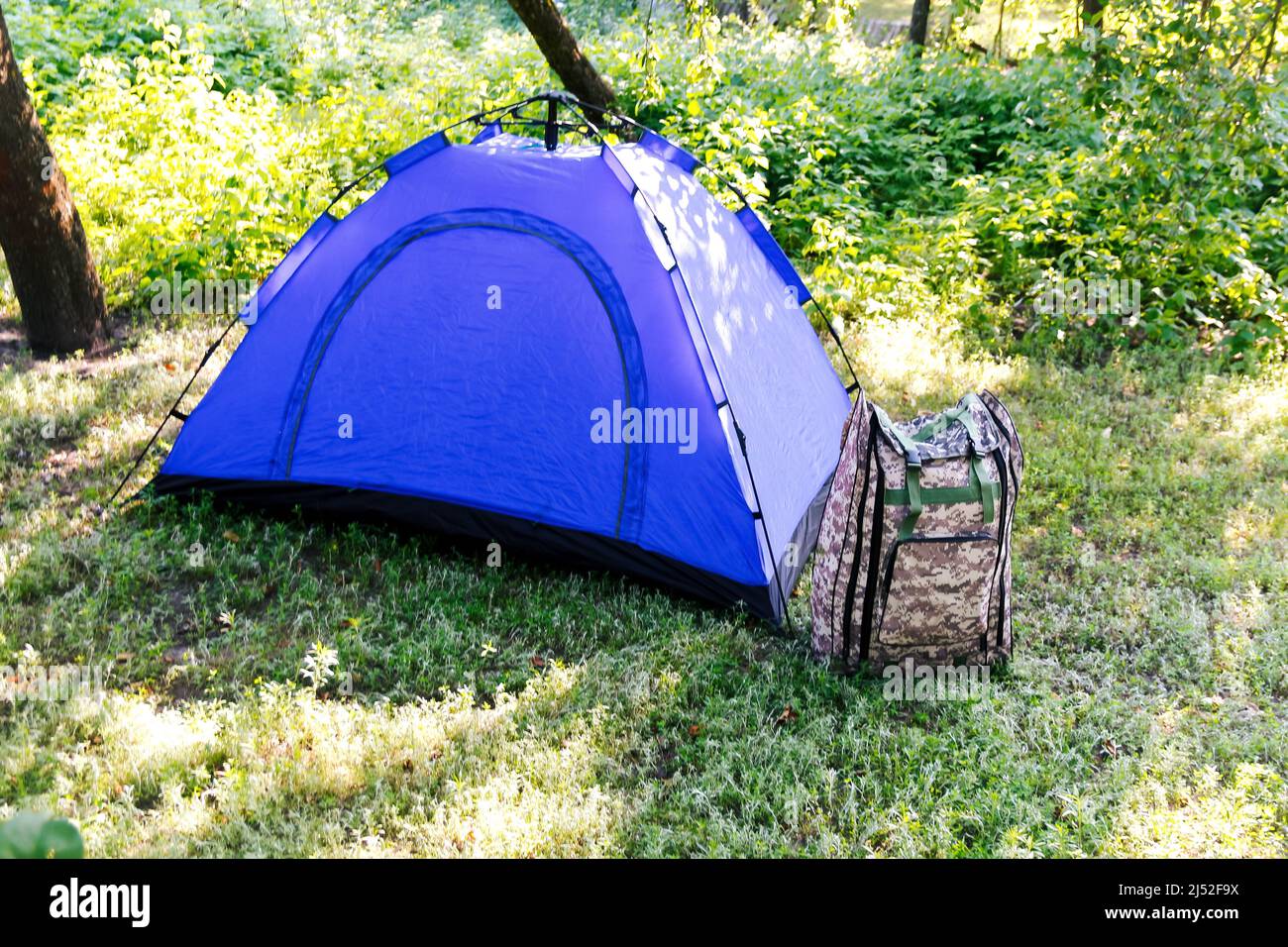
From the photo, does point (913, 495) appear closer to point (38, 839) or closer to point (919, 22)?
point (38, 839)

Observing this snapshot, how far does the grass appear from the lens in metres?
3.08

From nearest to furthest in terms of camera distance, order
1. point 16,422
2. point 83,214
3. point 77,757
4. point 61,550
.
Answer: point 77,757 → point 61,550 → point 16,422 → point 83,214

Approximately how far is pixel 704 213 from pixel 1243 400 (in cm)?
352

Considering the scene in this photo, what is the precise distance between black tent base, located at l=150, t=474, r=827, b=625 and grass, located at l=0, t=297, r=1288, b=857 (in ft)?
0.27

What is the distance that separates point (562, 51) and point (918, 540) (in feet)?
17.1

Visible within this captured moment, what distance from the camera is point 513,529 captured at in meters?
4.37

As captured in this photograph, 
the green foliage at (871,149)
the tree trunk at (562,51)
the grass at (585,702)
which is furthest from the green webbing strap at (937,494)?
the tree trunk at (562,51)

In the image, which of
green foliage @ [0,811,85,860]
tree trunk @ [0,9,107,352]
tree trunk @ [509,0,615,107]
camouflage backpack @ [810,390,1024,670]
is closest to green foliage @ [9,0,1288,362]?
tree trunk @ [509,0,615,107]

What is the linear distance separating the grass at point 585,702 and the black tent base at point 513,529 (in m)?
0.08

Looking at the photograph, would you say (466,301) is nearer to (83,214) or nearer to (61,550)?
(61,550)

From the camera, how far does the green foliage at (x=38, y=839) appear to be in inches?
30.5

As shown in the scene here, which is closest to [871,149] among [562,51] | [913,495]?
[562,51]

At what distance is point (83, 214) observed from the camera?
284 inches

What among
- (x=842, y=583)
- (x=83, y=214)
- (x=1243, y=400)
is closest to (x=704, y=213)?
(x=842, y=583)
